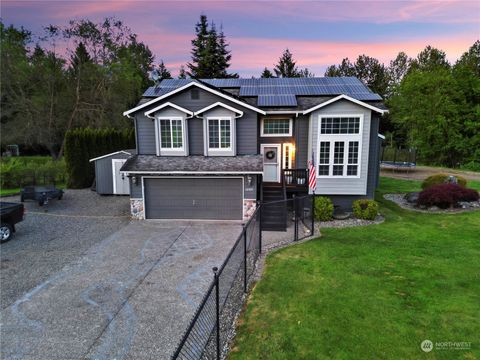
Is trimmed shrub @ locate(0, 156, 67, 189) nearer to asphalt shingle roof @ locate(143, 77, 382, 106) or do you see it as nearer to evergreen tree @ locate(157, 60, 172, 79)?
asphalt shingle roof @ locate(143, 77, 382, 106)

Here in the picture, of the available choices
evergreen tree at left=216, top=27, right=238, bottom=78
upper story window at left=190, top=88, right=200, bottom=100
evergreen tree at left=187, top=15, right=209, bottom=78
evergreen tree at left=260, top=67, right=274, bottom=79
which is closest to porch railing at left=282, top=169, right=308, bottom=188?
upper story window at left=190, top=88, right=200, bottom=100

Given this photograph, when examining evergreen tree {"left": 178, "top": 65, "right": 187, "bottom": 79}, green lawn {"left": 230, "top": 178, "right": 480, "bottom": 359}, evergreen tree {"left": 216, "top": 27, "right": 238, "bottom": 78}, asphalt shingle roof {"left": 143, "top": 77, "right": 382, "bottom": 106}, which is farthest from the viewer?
evergreen tree {"left": 178, "top": 65, "right": 187, "bottom": 79}

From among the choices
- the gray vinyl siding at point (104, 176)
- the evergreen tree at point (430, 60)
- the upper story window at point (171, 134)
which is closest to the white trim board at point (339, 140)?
the upper story window at point (171, 134)

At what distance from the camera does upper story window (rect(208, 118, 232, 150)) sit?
14.3m

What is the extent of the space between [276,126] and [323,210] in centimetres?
517

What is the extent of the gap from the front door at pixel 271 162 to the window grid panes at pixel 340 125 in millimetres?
2718

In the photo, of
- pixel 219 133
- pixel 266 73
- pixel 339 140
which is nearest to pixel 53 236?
pixel 219 133

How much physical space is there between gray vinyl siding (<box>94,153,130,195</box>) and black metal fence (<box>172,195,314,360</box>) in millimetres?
13132

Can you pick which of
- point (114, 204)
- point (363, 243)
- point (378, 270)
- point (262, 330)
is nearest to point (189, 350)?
point (262, 330)

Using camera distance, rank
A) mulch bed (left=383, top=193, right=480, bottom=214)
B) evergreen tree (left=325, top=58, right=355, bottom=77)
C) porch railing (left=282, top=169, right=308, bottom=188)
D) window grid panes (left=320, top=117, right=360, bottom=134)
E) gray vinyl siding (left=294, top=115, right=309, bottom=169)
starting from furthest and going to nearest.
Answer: evergreen tree (left=325, top=58, right=355, bottom=77)
gray vinyl siding (left=294, top=115, right=309, bottom=169)
porch railing (left=282, top=169, right=308, bottom=188)
mulch bed (left=383, top=193, right=480, bottom=214)
window grid panes (left=320, top=117, right=360, bottom=134)

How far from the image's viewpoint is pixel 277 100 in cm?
1557

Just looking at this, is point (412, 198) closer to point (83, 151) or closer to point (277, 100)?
point (277, 100)

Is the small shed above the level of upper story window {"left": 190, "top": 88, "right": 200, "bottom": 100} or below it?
below

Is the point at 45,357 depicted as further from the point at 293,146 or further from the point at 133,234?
the point at 293,146
